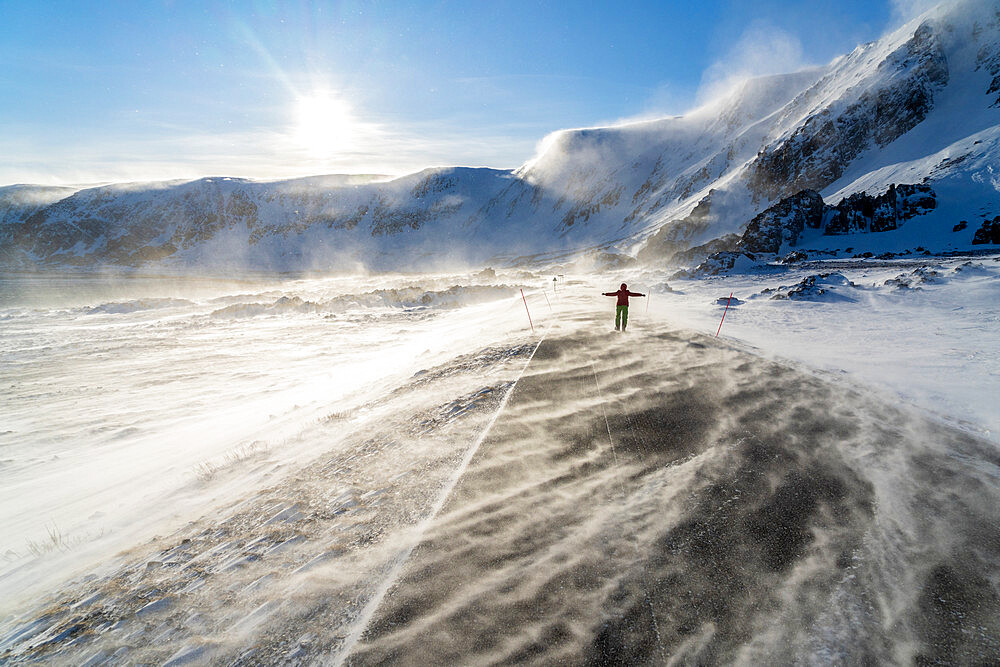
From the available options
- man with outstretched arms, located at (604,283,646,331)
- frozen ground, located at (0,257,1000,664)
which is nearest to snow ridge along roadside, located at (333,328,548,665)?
frozen ground, located at (0,257,1000,664)

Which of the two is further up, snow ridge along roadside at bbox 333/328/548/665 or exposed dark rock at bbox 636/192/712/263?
exposed dark rock at bbox 636/192/712/263

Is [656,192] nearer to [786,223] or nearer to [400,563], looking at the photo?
[786,223]

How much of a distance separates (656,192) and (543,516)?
110m

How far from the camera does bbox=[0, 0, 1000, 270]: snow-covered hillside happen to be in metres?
40.2

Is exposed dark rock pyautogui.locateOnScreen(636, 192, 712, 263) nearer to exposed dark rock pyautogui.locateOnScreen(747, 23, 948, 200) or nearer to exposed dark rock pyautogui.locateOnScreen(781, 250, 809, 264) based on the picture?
exposed dark rock pyautogui.locateOnScreen(747, 23, 948, 200)

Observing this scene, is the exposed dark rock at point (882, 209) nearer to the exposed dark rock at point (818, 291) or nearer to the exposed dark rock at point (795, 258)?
the exposed dark rock at point (795, 258)

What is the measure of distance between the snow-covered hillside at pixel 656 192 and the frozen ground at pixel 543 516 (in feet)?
114

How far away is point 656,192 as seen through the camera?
9975cm

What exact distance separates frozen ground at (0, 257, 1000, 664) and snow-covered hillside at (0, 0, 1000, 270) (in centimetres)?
3480

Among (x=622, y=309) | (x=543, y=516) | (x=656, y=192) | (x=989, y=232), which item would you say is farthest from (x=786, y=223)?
(x=656, y=192)

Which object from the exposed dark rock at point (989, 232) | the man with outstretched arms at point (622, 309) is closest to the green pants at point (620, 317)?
the man with outstretched arms at point (622, 309)

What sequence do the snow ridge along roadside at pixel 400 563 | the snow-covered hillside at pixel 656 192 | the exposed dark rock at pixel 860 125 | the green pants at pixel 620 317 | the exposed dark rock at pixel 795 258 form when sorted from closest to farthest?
the snow ridge along roadside at pixel 400 563 → the green pants at pixel 620 317 → the exposed dark rock at pixel 795 258 → the snow-covered hillside at pixel 656 192 → the exposed dark rock at pixel 860 125

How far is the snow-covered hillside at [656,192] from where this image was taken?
40156mm

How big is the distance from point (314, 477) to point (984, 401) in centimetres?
833
